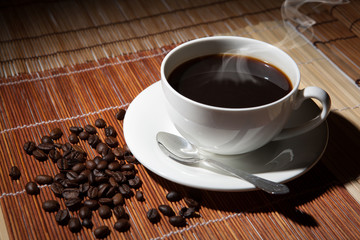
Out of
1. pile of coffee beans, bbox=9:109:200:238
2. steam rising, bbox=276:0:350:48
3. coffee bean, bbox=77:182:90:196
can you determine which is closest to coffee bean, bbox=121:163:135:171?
pile of coffee beans, bbox=9:109:200:238

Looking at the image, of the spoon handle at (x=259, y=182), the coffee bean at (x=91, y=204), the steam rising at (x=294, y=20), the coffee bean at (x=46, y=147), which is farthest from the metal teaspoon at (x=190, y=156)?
the steam rising at (x=294, y=20)

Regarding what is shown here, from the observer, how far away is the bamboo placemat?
0.97 m

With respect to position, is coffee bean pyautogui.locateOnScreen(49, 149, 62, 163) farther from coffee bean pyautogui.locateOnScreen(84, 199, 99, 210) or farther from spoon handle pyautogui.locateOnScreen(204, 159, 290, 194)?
spoon handle pyautogui.locateOnScreen(204, 159, 290, 194)

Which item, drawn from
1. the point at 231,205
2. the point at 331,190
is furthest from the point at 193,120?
the point at 331,190

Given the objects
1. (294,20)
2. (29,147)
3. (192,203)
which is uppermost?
(294,20)

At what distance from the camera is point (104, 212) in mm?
966

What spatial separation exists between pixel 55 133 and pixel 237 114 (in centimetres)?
56

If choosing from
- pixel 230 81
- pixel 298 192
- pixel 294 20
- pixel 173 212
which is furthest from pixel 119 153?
pixel 294 20

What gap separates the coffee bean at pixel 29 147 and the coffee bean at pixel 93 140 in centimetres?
15

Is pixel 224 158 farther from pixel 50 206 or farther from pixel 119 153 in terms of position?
pixel 50 206

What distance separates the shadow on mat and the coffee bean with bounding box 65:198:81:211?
205 millimetres

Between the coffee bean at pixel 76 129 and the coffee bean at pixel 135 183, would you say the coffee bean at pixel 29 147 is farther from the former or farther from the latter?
the coffee bean at pixel 135 183

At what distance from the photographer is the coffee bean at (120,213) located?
0.97m

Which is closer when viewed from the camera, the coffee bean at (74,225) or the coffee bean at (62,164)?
the coffee bean at (74,225)
